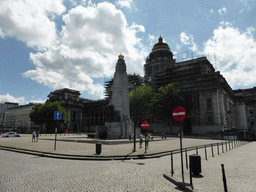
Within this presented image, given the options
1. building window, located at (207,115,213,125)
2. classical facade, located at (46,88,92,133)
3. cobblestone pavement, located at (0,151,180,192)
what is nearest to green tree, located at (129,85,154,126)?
building window, located at (207,115,213,125)

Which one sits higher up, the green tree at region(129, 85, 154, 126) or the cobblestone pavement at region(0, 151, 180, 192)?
the green tree at region(129, 85, 154, 126)

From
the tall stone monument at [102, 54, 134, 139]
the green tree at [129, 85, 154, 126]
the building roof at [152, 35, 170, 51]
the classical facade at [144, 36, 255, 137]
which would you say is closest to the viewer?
the tall stone monument at [102, 54, 134, 139]

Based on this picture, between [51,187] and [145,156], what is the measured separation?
26.0 ft

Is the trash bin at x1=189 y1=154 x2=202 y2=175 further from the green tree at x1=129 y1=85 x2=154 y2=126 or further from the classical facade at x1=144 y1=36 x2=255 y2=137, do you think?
the green tree at x1=129 y1=85 x2=154 y2=126

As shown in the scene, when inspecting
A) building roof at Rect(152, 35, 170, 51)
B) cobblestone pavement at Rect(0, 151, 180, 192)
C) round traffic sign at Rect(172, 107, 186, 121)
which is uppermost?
building roof at Rect(152, 35, 170, 51)

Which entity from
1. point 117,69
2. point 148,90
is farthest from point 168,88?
point 117,69

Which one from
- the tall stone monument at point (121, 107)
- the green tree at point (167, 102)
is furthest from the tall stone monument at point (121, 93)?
the green tree at point (167, 102)

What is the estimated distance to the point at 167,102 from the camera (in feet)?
162

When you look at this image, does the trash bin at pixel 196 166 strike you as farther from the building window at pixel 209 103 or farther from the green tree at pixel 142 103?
the building window at pixel 209 103

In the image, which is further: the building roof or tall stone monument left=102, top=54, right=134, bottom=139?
the building roof

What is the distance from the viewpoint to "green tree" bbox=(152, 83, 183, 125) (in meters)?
48.8

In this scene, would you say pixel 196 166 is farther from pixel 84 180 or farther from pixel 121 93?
pixel 121 93

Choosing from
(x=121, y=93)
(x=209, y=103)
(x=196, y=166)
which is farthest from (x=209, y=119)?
(x=196, y=166)

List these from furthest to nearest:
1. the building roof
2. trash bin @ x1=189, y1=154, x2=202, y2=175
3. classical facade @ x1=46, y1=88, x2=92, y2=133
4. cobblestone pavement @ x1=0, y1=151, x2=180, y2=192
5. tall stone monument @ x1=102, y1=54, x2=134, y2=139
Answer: the building roof → classical facade @ x1=46, y1=88, x2=92, y2=133 → tall stone monument @ x1=102, y1=54, x2=134, y2=139 → trash bin @ x1=189, y1=154, x2=202, y2=175 → cobblestone pavement @ x1=0, y1=151, x2=180, y2=192
